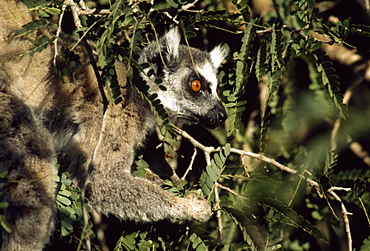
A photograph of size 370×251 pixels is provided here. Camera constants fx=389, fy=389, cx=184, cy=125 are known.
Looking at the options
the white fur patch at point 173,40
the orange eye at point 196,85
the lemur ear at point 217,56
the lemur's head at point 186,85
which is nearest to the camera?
the white fur patch at point 173,40

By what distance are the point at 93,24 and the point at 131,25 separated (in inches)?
15.5

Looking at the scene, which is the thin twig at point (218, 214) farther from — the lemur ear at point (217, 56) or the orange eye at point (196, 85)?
the lemur ear at point (217, 56)

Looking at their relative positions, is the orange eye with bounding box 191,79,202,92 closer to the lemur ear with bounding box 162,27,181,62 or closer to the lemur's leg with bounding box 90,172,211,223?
the lemur ear with bounding box 162,27,181,62

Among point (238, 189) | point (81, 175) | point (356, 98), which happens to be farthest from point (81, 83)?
point (356, 98)

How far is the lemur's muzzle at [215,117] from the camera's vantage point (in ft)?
15.4

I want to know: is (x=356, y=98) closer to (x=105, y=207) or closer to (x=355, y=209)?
(x=355, y=209)

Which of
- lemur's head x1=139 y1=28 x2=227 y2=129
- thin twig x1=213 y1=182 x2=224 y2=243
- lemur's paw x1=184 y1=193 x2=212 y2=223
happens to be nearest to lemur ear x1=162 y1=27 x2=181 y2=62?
lemur's head x1=139 y1=28 x2=227 y2=129

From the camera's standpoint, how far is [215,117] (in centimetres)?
472

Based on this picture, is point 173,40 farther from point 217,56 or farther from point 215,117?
point 215,117

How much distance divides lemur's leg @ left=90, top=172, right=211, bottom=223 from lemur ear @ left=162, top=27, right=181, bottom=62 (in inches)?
62.3

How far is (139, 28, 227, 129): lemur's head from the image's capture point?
4.78m

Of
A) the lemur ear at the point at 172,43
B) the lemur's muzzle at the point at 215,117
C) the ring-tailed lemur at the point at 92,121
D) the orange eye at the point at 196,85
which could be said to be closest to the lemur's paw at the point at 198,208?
the ring-tailed lemur at the point at 92,121

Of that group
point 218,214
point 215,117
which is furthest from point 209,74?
point 218,214

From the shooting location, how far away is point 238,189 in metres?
4.26
